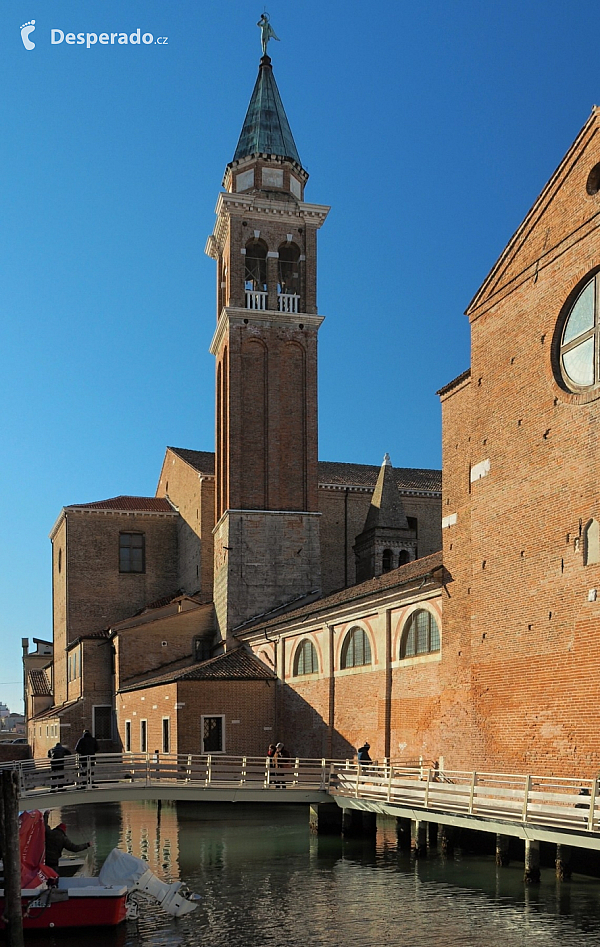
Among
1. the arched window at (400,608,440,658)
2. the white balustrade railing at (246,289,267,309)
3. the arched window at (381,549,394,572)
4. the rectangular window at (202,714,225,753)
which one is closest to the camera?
the arched window at (400,608,440,658)

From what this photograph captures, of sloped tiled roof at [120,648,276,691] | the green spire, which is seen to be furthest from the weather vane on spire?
sloped tiled roof at [120,648,276,691]

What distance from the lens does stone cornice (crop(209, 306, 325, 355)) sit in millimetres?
41812

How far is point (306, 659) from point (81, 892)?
1764cm

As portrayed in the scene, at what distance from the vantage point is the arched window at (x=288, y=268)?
4344 centimetres

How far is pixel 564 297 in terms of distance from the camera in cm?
2009

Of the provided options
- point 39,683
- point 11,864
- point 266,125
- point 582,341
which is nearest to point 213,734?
point 582,341

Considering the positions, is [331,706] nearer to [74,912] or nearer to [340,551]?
[340,551]

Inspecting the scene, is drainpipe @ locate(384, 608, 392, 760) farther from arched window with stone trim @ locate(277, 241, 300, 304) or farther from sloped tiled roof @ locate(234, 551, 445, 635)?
arched window with stone trim @ locate(277, 241, 300, 304)

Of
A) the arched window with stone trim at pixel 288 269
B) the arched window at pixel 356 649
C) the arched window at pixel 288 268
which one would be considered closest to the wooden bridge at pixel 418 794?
the arched window at pixel 356 649

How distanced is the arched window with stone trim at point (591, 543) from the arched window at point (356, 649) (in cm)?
1054

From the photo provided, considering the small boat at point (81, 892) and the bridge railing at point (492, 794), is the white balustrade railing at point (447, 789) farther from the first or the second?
the small boat at point (81, 892)

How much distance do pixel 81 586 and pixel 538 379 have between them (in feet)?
108

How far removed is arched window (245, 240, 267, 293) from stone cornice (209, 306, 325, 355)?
5.44 ft

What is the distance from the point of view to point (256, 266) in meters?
43.4
